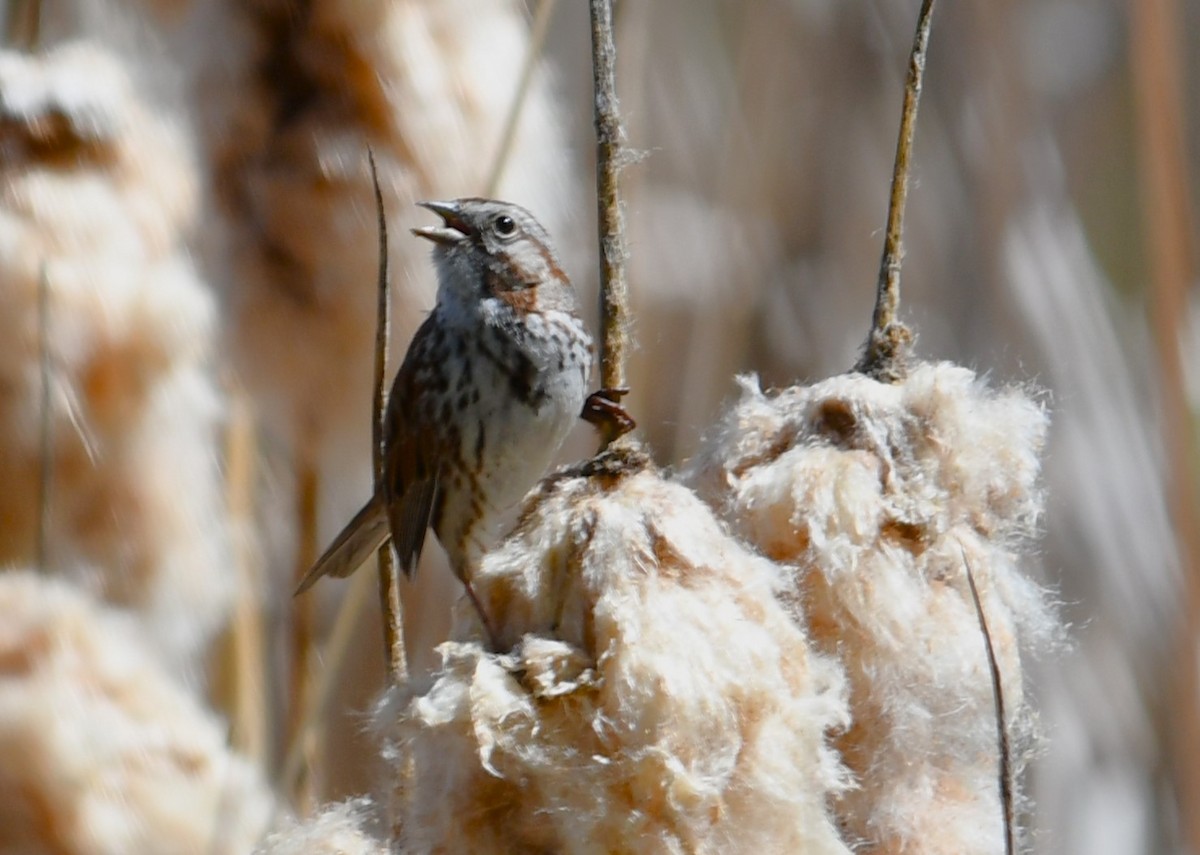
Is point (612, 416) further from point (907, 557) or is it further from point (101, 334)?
point (101, 334)

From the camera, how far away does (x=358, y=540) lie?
132 cm

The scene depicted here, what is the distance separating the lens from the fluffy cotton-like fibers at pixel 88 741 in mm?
842

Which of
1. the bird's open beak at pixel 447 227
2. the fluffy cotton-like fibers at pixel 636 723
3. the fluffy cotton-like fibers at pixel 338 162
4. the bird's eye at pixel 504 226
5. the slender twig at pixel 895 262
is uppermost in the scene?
the bird's eye at pixel 504 226

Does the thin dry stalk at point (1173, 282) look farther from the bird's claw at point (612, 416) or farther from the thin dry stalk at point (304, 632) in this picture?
the thin dry stalk at point (304, 632)

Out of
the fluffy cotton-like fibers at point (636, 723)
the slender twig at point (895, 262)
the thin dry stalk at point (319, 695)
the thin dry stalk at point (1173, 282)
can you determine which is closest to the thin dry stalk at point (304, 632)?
the thin dry stalk at point (319, 695)

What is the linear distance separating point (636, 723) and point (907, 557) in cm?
22

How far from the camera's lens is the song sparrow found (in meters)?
1.33

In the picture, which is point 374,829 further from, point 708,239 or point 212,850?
point 708,239

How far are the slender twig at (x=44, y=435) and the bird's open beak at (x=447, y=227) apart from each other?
33cm

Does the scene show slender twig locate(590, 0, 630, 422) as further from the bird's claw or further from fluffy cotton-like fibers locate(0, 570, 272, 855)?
fluffy cotton-like fibers locate(0, 570, 272, 855)

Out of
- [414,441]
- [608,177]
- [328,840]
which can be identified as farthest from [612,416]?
[414,441]

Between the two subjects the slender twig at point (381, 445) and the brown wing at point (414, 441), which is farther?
the brown wing at point (414, 441)

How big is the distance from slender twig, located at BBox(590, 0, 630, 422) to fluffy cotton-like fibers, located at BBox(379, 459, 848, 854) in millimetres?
156

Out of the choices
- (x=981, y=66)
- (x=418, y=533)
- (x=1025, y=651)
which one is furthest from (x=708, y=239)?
(x=1025, y=651)
